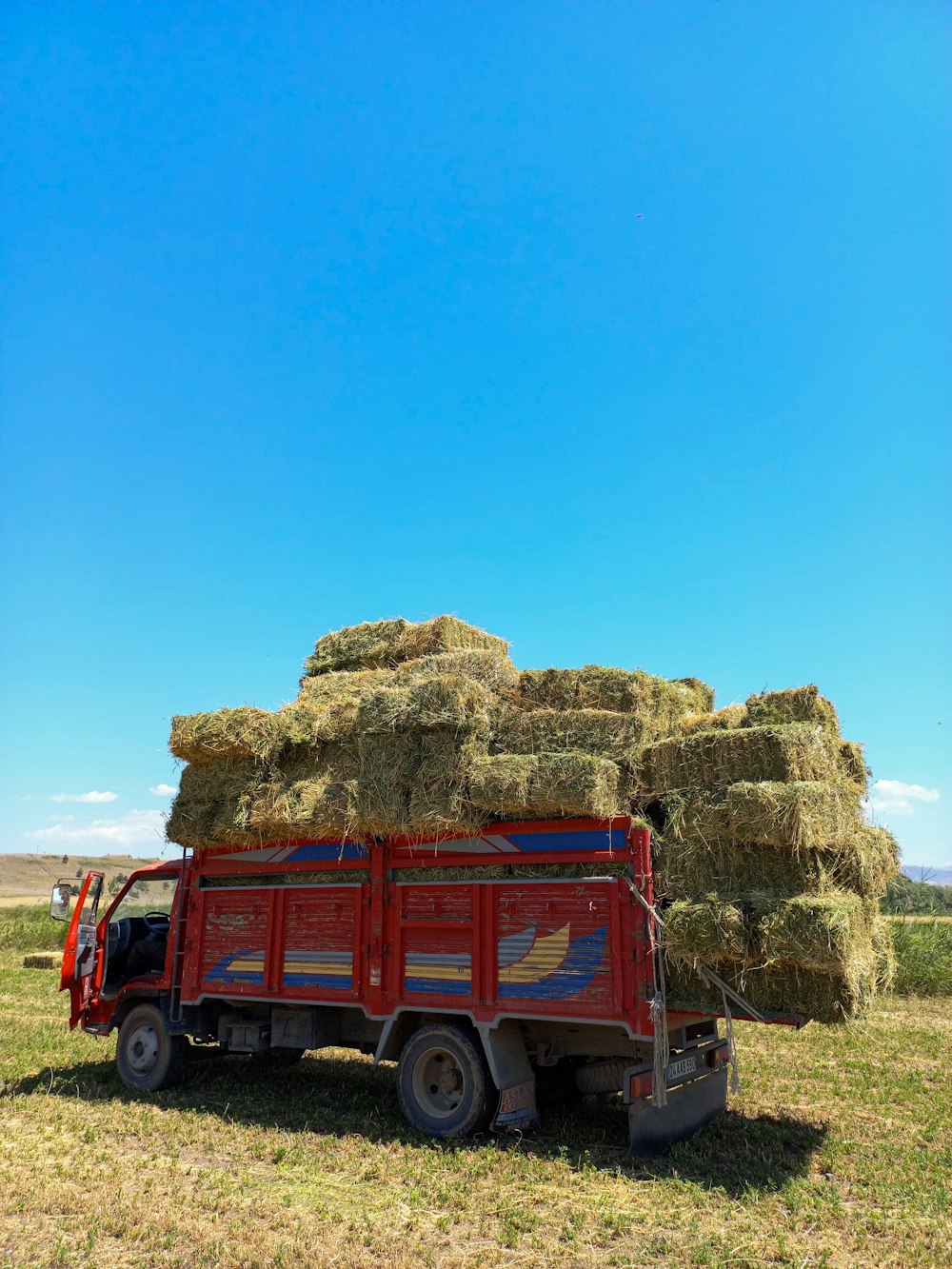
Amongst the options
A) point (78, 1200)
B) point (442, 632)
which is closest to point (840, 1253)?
point (78, 1200)

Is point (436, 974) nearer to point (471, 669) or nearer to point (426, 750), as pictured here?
point (426, 750)

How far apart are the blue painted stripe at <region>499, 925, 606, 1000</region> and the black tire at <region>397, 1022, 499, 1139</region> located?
2.60 ft

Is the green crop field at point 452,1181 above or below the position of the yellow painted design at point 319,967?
below

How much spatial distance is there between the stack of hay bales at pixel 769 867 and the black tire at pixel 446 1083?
6.58ft

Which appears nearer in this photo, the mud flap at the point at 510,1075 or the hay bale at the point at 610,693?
the mud flap at the point at 510,1075

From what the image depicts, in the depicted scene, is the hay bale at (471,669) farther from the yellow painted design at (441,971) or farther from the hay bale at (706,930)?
the hay bale at (706,930)

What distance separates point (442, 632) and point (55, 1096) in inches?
251

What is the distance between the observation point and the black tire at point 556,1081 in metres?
8.02

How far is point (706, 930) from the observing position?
6414 mm

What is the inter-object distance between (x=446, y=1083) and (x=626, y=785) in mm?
3242

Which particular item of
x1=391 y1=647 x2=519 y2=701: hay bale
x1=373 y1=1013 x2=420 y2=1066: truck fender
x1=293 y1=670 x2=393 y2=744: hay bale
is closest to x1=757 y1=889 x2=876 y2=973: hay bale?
x1=391 y1=647 x2=519 y2=701: hay bale

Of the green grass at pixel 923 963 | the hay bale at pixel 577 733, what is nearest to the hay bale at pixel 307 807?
the hay bale at pixel 577 733

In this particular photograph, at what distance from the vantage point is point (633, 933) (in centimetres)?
688

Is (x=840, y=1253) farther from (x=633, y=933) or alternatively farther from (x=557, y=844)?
(x=557, y=844)
